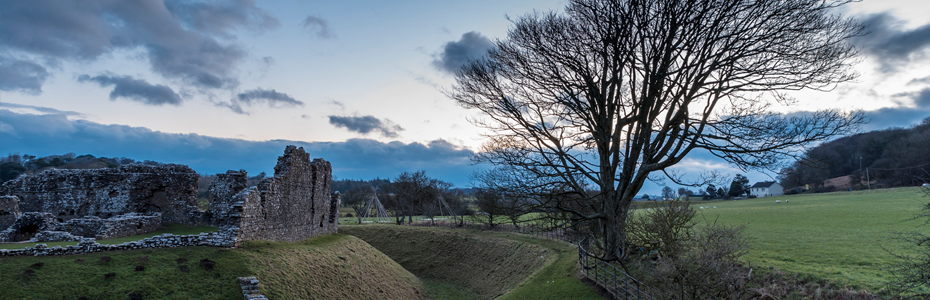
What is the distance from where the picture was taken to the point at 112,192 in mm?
20625

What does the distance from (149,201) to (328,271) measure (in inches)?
452

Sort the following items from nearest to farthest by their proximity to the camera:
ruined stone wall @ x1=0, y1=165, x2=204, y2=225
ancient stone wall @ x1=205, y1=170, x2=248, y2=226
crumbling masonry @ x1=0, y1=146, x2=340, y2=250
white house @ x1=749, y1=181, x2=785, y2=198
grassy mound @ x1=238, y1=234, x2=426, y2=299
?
grassy mound @ x1=238, y1=234, x2=426, y2=299
crumbling masonry @ x1=0, y1=146, x2=340, y2=250
ruined stone wall @ x1=0, y1=165, x2=204, y2=225
ancient stone wall @ x1=205, y1=170, x2=248, y2=226
white house @ x1=749, y1=181, x2=785, y2=198

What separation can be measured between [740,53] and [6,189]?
3239 cm

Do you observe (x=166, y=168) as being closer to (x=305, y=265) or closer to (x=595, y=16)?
(x=305, y=265)

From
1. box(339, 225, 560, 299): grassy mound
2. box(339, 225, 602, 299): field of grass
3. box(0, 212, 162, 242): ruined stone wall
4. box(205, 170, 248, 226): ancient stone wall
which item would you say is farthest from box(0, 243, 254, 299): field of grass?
box(339, 225, 560, 299): grassy mound

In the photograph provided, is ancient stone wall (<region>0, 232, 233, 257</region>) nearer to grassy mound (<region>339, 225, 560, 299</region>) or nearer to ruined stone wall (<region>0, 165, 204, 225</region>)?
ruined stone wall (<region>0, 165, 204, 225</region>)

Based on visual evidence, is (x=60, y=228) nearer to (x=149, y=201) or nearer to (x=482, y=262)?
(x=149, y=201)

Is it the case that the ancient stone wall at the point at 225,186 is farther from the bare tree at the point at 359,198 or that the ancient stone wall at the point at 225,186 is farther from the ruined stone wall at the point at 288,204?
the bare tree at the point at 359,198

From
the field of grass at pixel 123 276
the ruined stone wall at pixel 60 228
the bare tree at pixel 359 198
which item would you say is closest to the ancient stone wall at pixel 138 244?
the field of grass at pixel 123 276

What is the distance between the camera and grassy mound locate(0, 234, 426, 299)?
9.84 m

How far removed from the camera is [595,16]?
13.4m

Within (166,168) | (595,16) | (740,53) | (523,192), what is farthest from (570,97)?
(166,168)

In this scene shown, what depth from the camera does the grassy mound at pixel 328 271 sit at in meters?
14.1

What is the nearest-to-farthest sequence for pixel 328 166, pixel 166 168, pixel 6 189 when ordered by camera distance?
pixel 6 189
pixel 166 168
pixel 328 166
